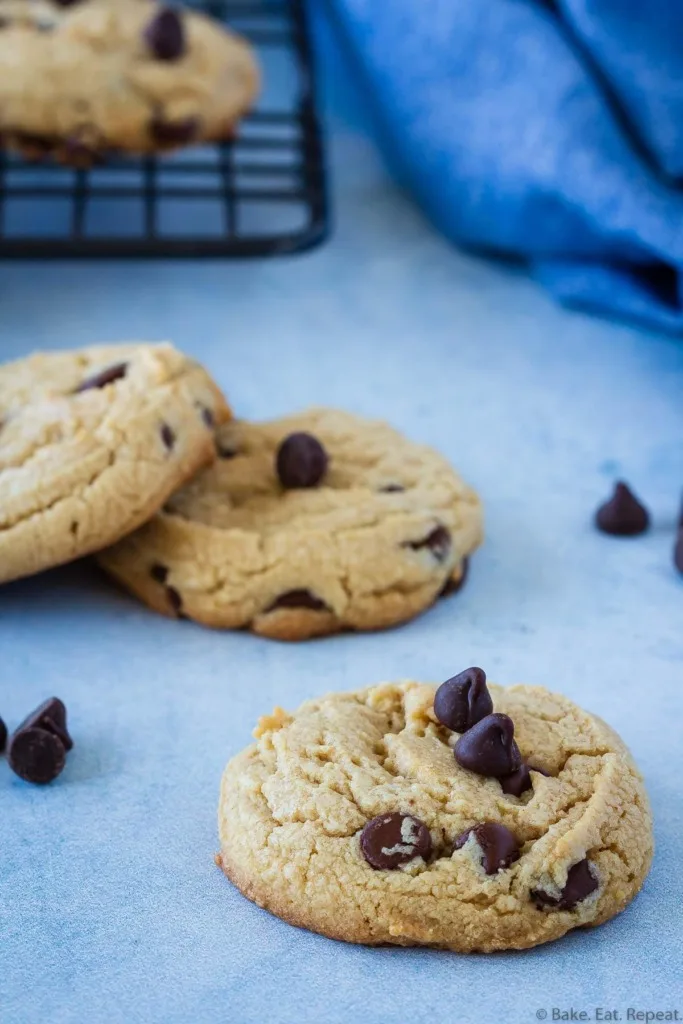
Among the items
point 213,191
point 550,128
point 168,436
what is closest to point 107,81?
point 213,191

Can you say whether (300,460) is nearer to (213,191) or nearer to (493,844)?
(493,844)

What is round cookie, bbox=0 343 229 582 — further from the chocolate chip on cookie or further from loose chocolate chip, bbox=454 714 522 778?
loose chocolate chip, bbox=454 714 522 778

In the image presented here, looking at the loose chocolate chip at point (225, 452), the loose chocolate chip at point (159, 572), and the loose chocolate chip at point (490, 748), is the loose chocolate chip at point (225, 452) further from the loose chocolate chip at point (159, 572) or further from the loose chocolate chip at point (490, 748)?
the loose chocolate chip at point (490, 748)

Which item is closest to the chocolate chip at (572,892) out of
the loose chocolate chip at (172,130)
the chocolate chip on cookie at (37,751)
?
the chocolate chip on cookie at (37,751)

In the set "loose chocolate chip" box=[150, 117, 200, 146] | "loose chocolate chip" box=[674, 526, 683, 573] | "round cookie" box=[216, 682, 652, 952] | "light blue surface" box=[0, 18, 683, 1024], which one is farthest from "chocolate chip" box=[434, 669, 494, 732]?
"loose chocolate chip" box=[150, 117, 200, 146]

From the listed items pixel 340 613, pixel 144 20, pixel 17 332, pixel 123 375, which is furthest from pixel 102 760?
pixel 144 20

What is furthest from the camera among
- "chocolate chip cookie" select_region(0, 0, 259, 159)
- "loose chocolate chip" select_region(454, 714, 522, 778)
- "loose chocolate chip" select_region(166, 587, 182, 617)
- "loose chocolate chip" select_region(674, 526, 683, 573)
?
"chocolate chip cookie" select_region(0, 0, 259, 159)
